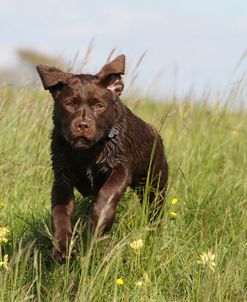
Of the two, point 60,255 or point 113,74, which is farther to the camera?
point 113,74

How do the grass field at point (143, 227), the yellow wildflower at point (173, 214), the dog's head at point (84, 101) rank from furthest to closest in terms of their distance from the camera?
the yellow wildflower at point (173, 214) → the dog's head at point (84, 101) → the grass field at point (143, 227)

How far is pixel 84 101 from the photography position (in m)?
4.85

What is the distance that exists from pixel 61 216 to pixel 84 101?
0.74 metres

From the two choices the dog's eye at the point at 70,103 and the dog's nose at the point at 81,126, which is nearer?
the dog's nose at the point at 81,126

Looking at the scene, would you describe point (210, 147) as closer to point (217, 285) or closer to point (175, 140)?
point (175, 140)

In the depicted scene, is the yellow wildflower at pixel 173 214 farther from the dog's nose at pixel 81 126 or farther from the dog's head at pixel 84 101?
the dog's nose at pixel 81 126

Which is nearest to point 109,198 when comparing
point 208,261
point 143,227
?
Result: point 143,227

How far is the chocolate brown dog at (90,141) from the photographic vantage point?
4727 millimetres

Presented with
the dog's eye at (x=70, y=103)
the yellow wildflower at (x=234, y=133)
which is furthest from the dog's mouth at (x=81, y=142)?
the yellow wildflower at (x=234, y=133)

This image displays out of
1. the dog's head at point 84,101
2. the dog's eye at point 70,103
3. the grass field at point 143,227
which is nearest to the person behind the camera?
the grass field at point 143,227

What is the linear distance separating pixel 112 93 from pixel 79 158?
482 millimetres

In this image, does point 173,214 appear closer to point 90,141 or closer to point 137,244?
point 137,244

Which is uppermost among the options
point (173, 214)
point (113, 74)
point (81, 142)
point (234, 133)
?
point (113, 74)

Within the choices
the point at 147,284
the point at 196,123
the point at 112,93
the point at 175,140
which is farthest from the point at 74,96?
the point at 196,123
